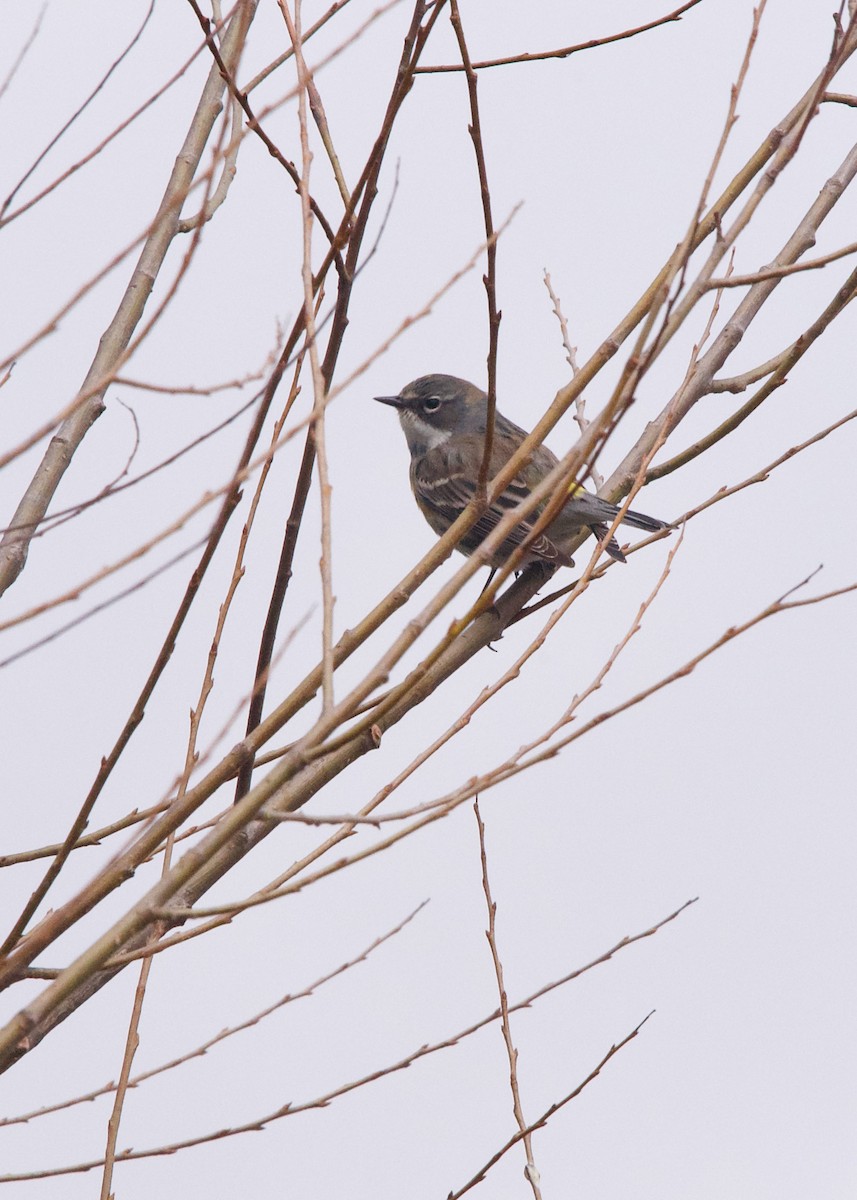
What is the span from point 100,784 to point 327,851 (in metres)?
0.65

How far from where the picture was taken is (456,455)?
9.14 metres

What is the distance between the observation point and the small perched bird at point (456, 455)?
807cm

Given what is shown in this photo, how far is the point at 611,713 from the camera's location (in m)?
2.90

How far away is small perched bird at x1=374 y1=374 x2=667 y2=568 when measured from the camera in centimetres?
807

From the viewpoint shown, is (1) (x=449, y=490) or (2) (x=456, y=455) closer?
(1) (x=449, y=490)

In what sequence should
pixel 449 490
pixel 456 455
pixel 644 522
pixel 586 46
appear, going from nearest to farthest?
pixel 586 46
pixel 644 522
pixel 449 490
pixel 456 455

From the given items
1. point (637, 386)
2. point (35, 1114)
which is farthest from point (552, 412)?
point (35, 1114)

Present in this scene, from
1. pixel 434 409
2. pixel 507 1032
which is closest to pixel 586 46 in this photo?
pixel 507 1032

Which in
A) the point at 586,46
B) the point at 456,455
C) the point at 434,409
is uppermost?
the point at 434,409

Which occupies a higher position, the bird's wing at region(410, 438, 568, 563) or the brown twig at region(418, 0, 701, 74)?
the bird's wing at region(410, 438, 568, 563)

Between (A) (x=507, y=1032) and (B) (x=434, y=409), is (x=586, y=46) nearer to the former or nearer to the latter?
(A) (x=507, y=1032)

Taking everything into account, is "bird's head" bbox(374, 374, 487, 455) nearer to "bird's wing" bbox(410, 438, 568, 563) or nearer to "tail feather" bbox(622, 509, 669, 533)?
"bird's wing" bbox(410, 438, 568, 563)

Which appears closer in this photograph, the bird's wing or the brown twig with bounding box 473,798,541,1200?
the brown twig with bounding box 473,798,541,1200

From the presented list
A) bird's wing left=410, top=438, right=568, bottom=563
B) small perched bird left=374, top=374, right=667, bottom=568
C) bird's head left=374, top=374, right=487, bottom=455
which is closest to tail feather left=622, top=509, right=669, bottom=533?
small perched bird left=374, top=374, right=667, bottom=568
